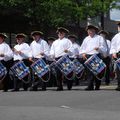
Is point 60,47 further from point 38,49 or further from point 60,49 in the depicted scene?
point 38,49

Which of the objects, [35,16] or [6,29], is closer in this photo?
[35,16]

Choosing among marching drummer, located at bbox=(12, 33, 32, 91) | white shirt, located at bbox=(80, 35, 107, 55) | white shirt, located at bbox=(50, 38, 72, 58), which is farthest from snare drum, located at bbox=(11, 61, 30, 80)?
white shirt, located at bbox=(80, 35, 107, 55)

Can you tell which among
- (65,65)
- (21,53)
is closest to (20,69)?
(21,53)

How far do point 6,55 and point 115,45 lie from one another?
345 cm

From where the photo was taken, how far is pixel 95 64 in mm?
16188

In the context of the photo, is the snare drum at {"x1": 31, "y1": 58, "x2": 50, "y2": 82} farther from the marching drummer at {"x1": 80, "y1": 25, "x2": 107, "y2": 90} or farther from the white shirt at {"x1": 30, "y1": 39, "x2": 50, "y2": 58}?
the marching drummer at {"x1": 80, "y1": 25, "x2": 107, "y2": 90}

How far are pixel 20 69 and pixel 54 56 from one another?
3.92ft

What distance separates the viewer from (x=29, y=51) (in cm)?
1736

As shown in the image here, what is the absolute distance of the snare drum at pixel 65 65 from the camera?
659 inches
